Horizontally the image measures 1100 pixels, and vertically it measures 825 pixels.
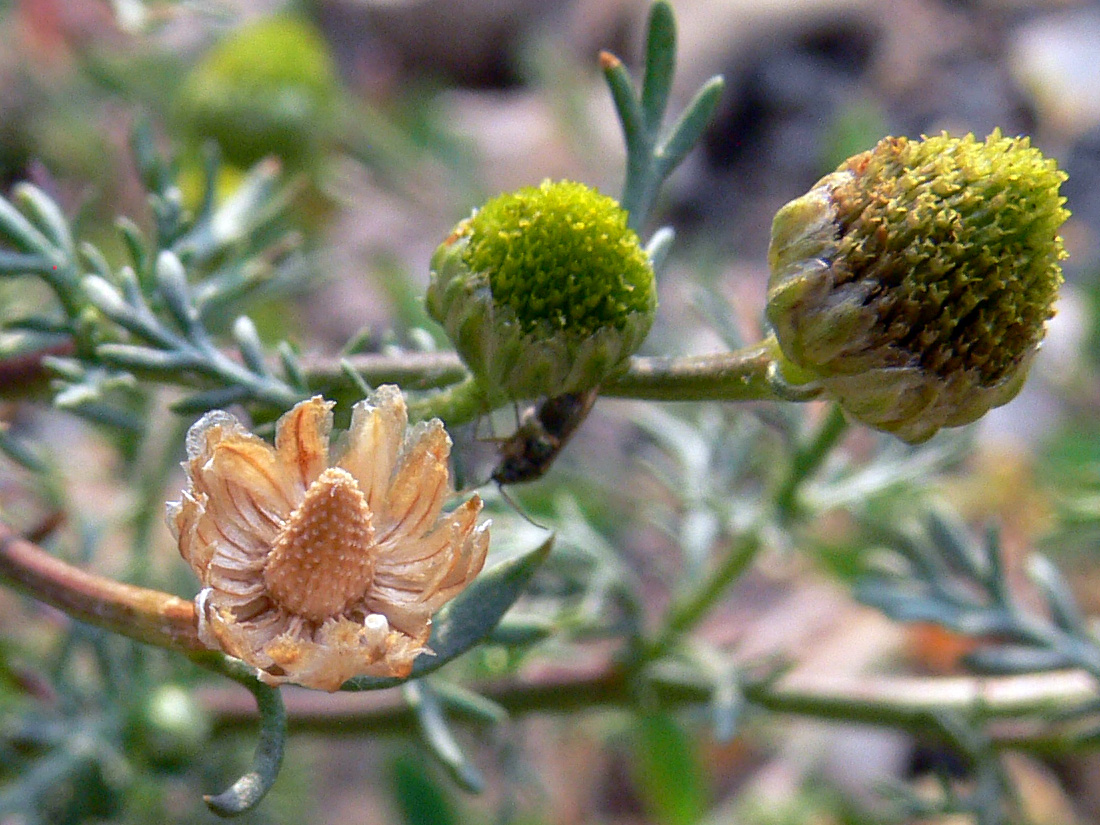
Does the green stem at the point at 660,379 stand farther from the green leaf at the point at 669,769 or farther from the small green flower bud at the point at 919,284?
the green leaf at the point at 669,769

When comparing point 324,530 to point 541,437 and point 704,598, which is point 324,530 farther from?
point 704,598

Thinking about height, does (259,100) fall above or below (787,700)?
above

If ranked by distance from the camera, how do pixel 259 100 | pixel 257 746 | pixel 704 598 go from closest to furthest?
1. pixel 257 746
2. pixel 704 598
3. pixel 259 100

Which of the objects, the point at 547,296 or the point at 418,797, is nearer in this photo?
the point at 547,296

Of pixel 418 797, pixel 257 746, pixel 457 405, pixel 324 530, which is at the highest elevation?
pixel 457 405

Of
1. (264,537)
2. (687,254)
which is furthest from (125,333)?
(687,254)

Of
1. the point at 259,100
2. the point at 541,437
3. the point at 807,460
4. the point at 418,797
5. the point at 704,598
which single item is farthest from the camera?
the point at 259,100

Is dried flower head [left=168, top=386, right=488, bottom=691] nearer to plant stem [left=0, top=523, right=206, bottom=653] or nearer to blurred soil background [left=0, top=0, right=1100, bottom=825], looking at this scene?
plant stem [left=0, top=523, right=206, bottom=653]

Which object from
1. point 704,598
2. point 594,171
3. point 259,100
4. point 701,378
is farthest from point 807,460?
point 594,171

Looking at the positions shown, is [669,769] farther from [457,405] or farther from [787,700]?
[457,405]
